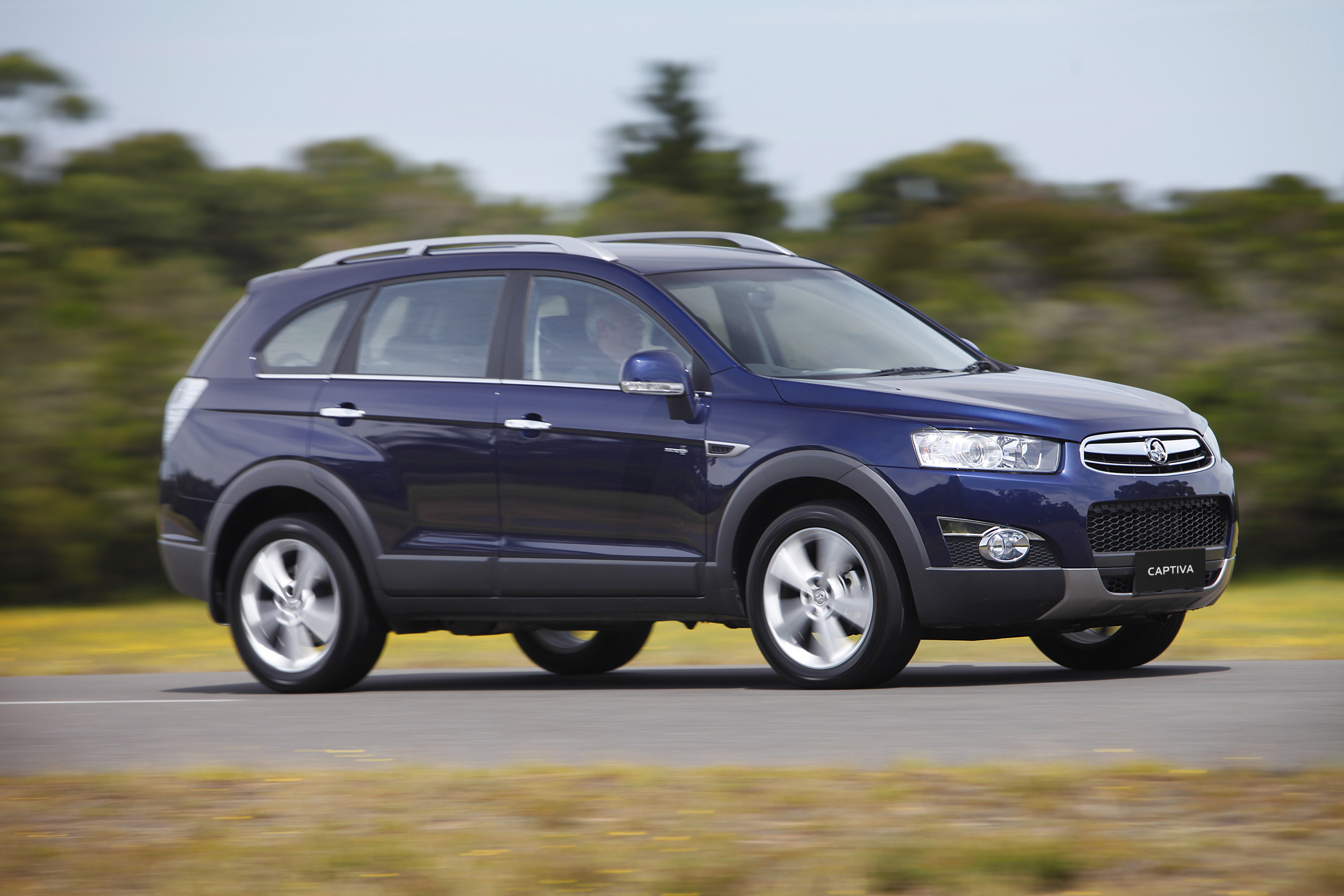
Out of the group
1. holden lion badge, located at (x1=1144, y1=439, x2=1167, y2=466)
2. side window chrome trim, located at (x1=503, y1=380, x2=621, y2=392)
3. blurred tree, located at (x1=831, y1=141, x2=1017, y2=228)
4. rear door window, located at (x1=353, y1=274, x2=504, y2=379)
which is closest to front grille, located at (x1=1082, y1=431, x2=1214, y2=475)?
holden lion badge, located at (x1=1144, y1=439, x2=1167, y2=466)

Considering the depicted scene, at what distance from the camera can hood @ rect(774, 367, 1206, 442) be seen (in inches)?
290

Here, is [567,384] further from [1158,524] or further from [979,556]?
[1158,524]

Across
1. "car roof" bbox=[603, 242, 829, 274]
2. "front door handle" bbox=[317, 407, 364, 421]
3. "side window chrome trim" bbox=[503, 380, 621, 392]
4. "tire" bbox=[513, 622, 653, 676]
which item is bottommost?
"tire" bbox=[513, 622, 653, 676]

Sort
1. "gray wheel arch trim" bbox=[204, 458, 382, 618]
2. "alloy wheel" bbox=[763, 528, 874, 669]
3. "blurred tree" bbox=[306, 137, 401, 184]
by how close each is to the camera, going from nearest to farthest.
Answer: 1. "alloy wheel" bbox=[763, 528, 874, 669]
2. "gray wheel arch trim" bbox=[204, 458, 382, 618]
3. "blurred tree" bbox=[306, 137, 401, 184]

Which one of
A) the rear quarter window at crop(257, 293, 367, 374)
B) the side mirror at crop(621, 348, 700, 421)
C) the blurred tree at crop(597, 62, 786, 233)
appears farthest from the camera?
the blurred tree at crop(597, 62, 786, 233)

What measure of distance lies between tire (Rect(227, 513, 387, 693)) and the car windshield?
2.07 metres

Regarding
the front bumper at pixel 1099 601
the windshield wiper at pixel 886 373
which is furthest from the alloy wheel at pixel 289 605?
the front bumper at pixel 1099 601

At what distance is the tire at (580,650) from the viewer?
1010cm

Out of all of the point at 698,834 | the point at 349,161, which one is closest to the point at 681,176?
the point at 349,161

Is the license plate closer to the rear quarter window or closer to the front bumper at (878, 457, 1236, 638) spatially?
the front bumper at (878, 457, 1236, 638)

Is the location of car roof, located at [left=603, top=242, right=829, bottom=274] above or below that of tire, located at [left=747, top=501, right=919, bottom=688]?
above

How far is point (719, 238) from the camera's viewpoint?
31.6 feet

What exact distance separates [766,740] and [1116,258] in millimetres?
15155

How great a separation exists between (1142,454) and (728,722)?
6.61ft
